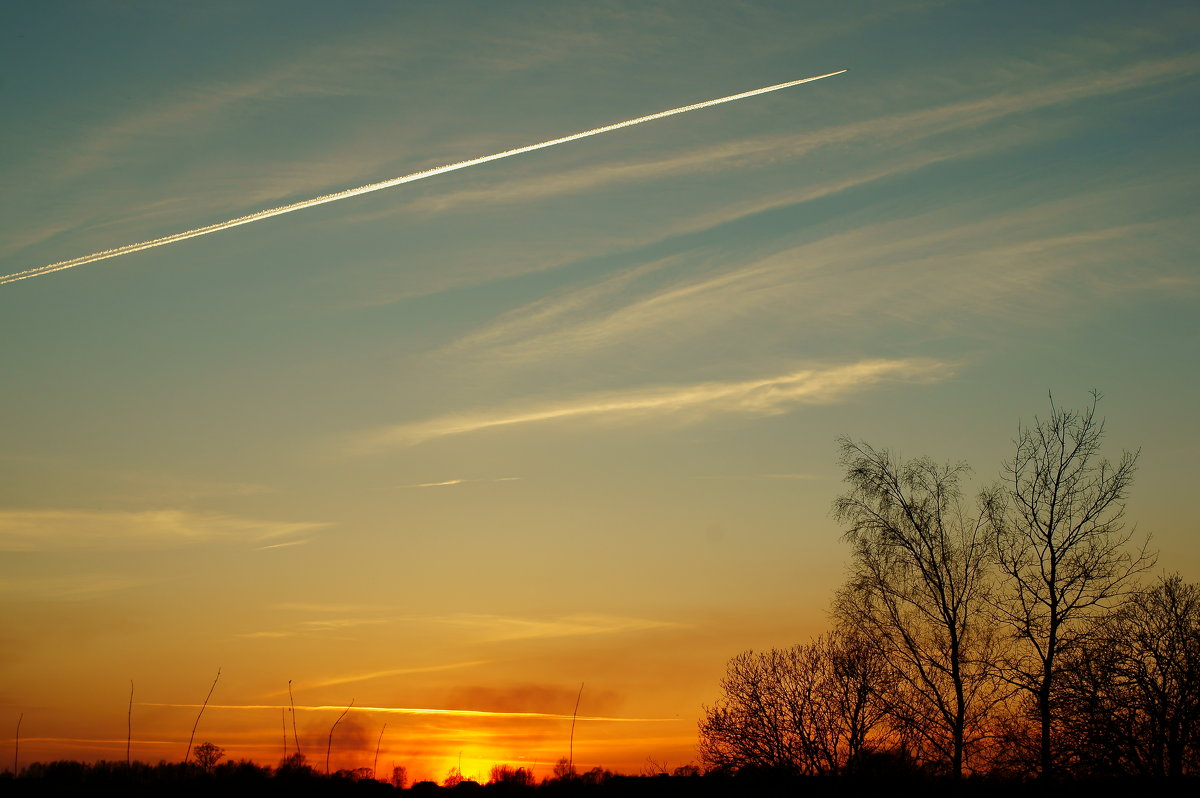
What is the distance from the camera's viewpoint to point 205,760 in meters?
26.5

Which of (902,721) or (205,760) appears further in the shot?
(902,721)

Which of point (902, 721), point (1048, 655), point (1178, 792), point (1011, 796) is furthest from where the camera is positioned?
point (902, 721)

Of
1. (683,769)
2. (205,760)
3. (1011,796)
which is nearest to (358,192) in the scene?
A: (205,760)

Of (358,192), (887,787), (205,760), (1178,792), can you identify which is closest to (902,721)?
(887,787)

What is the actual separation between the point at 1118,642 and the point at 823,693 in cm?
1009

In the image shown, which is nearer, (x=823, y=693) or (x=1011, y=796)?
(x=1011, y=796)

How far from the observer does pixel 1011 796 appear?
84.3 feet

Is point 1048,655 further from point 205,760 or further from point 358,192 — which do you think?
point 358,192

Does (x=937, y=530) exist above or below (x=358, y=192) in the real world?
below

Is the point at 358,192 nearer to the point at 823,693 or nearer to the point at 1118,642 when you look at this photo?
the point at 823,693

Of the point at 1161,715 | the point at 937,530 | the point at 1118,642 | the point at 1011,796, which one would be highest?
the point at 937,530

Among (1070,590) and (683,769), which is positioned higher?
(1070,590)

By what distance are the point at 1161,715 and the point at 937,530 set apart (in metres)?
7.91

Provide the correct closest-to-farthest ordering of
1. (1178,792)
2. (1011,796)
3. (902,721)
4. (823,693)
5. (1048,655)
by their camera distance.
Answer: (1178,792), (1011,796), (1048,655), (902,721), (823,693)
